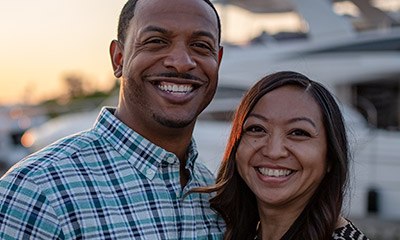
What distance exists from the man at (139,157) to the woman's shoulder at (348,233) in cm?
53

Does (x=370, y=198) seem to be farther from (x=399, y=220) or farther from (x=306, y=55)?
(x=306, y=55)

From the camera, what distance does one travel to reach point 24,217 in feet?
8.25

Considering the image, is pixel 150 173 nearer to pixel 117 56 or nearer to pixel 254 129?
pixel 254 129

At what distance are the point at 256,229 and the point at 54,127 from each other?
1157cm

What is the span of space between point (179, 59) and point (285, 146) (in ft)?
1.83

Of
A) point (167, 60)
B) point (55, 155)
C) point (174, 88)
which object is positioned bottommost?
point (55, 155)

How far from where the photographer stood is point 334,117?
305cm

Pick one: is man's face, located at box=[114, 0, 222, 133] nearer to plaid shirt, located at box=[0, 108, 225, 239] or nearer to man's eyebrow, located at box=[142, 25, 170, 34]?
man's eyebrow, located at box=[142, 25, 170, 34]

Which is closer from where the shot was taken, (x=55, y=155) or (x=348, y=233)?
(x=55, y=155)

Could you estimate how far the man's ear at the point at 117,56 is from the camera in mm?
3197

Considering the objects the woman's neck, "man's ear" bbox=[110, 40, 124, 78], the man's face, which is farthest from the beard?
the woman's neck

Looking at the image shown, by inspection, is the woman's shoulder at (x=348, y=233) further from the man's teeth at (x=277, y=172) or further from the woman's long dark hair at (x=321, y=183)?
the man's teeth at (x=277, y=172)

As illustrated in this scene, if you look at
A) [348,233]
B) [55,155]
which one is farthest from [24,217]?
[348,233]

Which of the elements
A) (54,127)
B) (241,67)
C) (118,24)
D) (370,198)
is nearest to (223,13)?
(241,67)
